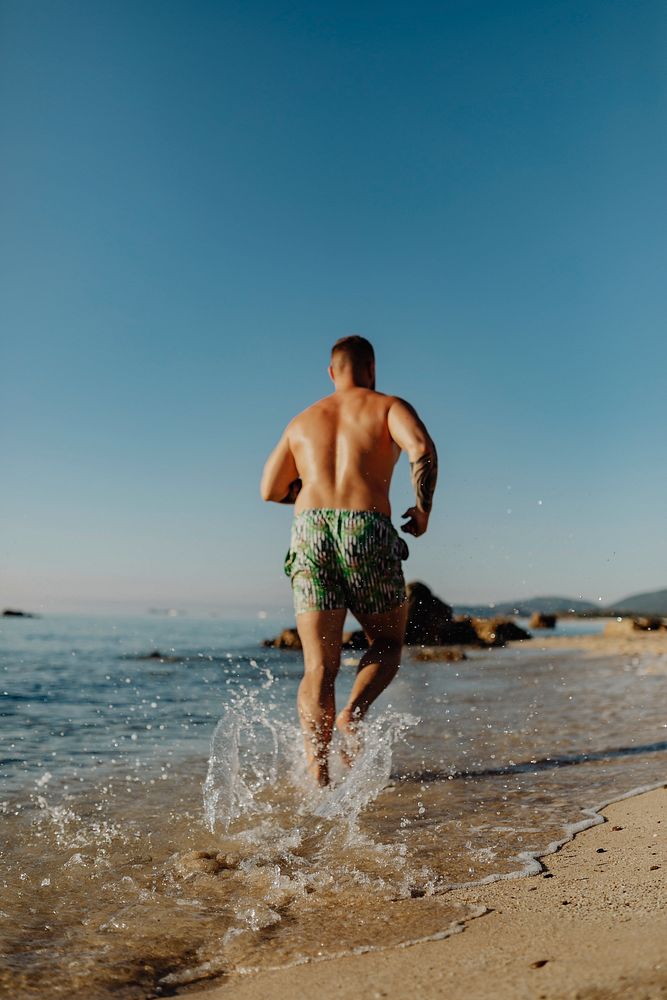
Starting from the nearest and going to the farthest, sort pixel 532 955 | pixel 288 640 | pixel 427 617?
pixel 532 955, pixel 427 617, pixel 288 640

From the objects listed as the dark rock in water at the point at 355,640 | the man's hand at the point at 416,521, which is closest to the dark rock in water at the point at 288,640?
the dark rock in water at the point at 355,640

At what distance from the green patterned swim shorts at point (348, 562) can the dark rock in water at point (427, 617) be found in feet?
54.2

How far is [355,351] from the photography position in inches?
165

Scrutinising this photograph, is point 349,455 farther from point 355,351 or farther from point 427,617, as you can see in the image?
point 427,617

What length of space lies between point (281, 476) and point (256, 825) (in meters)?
1.71

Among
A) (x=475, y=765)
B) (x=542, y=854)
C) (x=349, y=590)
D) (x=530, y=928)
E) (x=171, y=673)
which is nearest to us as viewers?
(x=530, y=928)

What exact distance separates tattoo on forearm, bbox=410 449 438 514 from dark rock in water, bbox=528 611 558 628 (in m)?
33.0

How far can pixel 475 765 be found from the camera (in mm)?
4789

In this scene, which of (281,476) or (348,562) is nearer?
(348,562)

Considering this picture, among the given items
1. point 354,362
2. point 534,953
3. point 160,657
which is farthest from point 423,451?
point 160,657

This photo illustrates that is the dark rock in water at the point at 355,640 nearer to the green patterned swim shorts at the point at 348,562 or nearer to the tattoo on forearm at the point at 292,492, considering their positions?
the tattoo on forearm at the point at 292,492

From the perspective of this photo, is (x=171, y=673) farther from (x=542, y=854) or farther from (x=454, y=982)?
(x=454, y=982)

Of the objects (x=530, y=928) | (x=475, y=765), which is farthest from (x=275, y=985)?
(x=475, y=765)

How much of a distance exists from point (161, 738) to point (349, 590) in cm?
278
